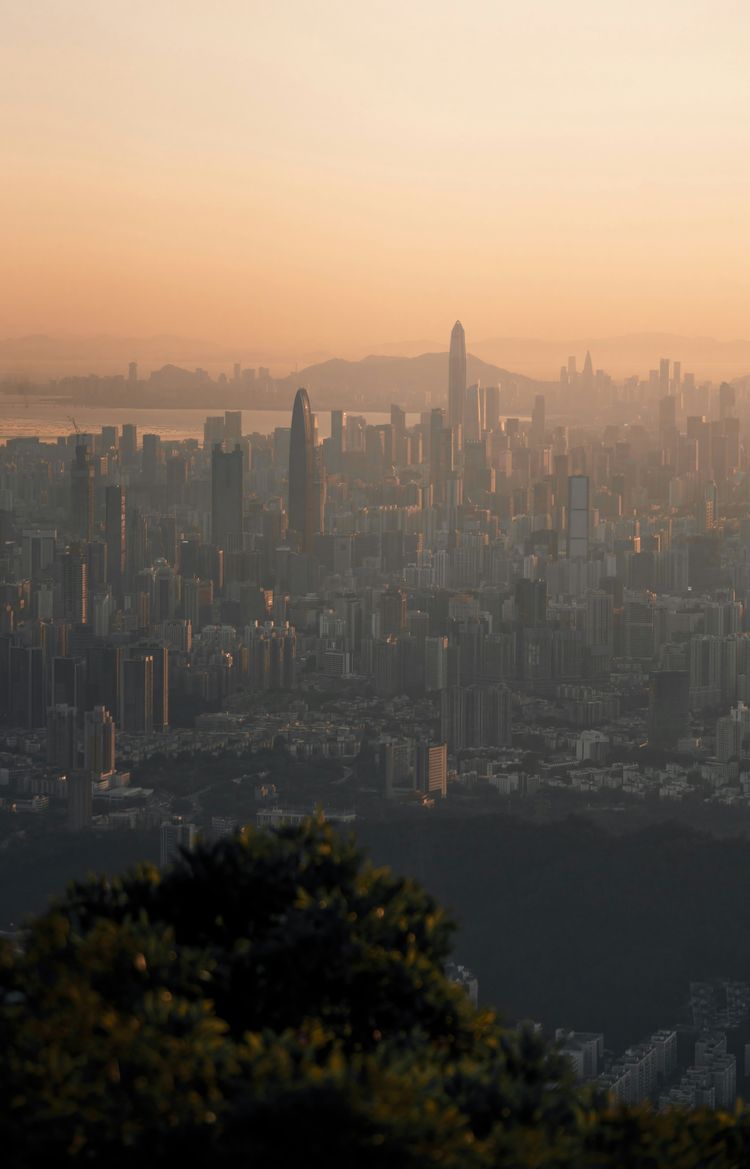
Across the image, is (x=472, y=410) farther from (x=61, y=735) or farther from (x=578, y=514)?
(x=61, y=735)

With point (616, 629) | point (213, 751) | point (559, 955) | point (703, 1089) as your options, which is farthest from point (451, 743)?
point (703, 1089)

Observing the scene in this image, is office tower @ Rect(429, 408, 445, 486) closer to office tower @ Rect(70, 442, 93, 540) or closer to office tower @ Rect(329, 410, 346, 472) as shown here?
office tower @ Rect(329, 410, 346, 472)

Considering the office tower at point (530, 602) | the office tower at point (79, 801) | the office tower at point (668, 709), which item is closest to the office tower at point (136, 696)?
the office tower at point (79, 801)

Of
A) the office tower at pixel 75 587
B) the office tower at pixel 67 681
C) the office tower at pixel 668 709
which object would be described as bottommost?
the office tower at pixel 668 709

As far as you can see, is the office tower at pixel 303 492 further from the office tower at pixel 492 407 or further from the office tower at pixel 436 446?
the office tower at pixel 492 407

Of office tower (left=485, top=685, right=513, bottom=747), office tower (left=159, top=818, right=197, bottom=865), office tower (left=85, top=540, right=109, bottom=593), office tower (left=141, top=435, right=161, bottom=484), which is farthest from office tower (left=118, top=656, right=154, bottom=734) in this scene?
office tower (left=159, top=818, right=197, bottom=865)

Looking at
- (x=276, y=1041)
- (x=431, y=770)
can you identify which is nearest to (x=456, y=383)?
(x=431, y=770)
